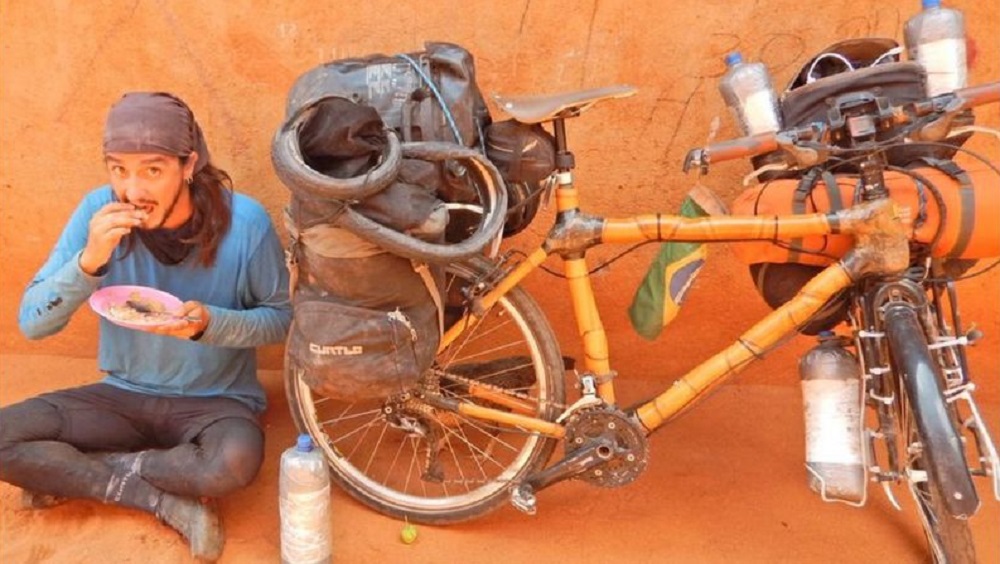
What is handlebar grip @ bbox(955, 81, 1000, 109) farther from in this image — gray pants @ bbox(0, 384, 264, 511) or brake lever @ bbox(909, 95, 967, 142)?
gray pants @ bbox(0, 384, 264, 511)

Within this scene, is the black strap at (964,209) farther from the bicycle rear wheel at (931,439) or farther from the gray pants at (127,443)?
the gray pants at (127,443)

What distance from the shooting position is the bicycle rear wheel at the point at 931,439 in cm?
205

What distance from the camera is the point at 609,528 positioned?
274 centimetres

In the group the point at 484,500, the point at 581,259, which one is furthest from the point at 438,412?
the point at 581,259

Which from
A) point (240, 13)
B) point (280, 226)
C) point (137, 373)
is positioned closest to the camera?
point (137, 373)

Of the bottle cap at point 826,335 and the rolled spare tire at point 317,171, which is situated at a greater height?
the rolled spare tire at point 317,171

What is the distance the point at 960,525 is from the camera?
2219mm

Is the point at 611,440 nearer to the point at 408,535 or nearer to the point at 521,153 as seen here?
the point at 408,535

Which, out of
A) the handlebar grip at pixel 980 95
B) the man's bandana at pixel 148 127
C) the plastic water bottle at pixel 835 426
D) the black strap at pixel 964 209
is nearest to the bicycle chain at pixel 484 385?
the plastic water bottle at pixel 835 426

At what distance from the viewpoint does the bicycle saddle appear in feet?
7.50

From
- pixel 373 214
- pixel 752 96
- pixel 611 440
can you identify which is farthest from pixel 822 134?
pixel 373 214

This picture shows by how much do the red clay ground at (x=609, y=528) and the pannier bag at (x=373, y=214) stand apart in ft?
2.22

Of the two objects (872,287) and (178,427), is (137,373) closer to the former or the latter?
(178,427)

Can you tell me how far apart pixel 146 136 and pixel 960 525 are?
8.24 feet
